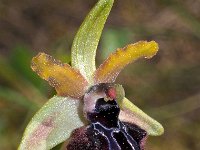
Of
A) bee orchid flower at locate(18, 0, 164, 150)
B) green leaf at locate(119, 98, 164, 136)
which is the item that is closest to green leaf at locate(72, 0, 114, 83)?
bee orchid flower at locate(18, 0, 164, 150)

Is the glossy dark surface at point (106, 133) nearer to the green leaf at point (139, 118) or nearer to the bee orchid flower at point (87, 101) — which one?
the bee orchid flower at point (87, 101)

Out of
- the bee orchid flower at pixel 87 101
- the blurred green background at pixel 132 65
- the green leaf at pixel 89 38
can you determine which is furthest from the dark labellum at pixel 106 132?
the blurred green background at pixel 132 65

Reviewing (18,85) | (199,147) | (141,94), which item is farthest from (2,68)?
(199,147)

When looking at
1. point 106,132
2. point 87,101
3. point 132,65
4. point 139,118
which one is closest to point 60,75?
point 87,101

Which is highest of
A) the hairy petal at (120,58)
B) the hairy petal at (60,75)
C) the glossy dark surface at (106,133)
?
the hairy petal at (120,58)

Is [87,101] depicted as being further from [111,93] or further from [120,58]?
[120,58]

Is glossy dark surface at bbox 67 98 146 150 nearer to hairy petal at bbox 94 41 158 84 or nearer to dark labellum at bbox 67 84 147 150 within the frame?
dark labellum at bbox 67 84 147 150
